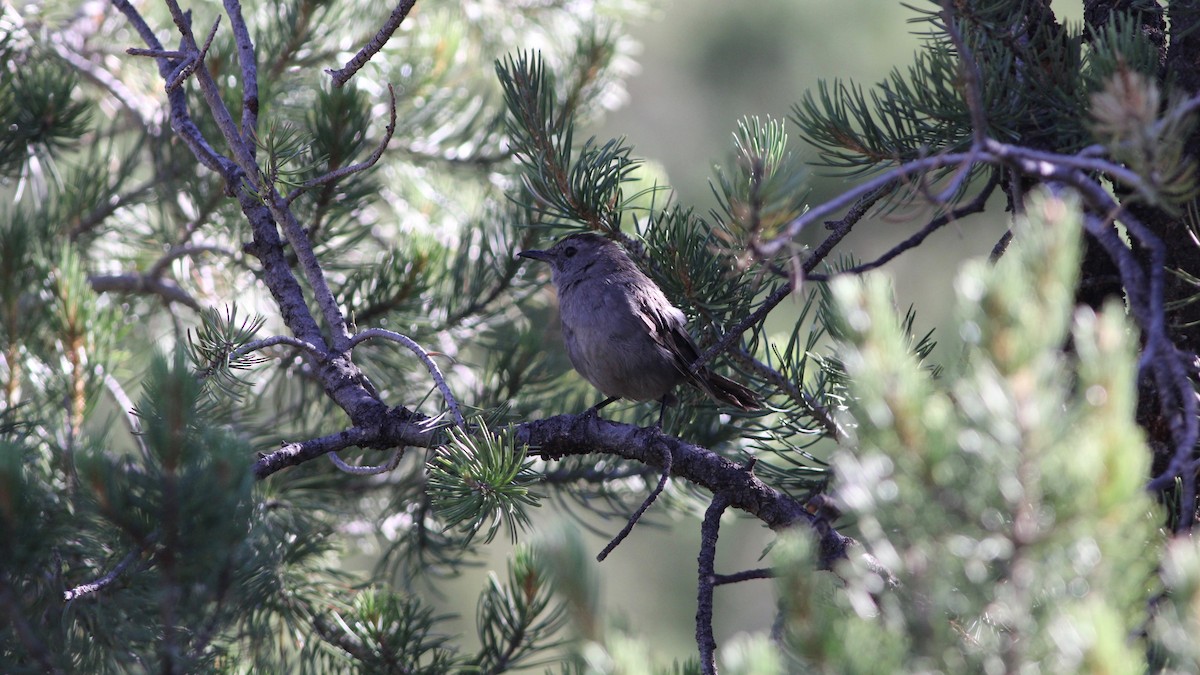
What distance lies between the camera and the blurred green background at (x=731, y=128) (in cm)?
703

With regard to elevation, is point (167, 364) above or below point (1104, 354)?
above

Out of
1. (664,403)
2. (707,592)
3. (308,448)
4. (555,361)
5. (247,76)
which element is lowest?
(707,592)

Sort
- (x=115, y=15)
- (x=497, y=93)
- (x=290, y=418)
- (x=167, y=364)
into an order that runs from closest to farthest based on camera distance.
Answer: (x=167, y=364)
(x=290, y=418)
(x=115, y=15)
(x=497, y=93)

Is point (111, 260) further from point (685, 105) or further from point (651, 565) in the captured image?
point (685, 105)

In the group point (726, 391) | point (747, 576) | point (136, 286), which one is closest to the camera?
point (747, 576)

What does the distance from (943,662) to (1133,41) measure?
1132 mm

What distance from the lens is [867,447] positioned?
2.86 feet

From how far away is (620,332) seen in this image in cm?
312

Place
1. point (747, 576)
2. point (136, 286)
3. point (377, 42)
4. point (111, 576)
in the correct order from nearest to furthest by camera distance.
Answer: point (111, 576), point (747, 576), point (377, 42), point (136, 286)

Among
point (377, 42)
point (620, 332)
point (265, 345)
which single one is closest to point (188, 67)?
point (377, 42)

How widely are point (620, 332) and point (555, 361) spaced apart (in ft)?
0.80

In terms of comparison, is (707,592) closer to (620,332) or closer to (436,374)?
(436,374)

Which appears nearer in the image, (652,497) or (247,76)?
(652,497)

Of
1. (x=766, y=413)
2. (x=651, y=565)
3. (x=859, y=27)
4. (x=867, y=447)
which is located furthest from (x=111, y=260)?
(x=859, y=27)
